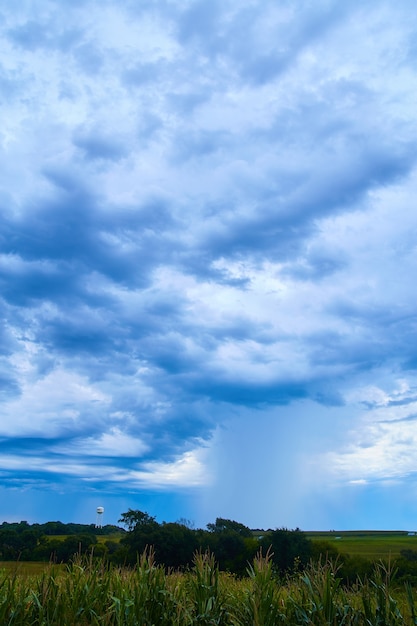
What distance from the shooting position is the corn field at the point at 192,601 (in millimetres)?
12586

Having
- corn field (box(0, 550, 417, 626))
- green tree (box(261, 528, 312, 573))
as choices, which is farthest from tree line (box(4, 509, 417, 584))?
corn field (box(0, 550, 417, 626))

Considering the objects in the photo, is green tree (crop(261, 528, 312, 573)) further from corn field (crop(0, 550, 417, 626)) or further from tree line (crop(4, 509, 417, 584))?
corn field (crop(0, 550, 417, 626))

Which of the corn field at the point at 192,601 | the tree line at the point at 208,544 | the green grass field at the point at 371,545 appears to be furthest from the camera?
the green grass field at the point at 371,545

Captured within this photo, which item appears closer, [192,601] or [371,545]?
[192,601]

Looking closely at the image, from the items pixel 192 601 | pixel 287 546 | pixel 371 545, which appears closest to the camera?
pixel 192 601

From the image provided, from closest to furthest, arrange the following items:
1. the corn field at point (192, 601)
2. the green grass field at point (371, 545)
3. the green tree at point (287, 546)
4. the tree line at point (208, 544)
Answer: the corn field at point (192, 601) < the tree line at point (208, 544) < the green tree at point (287, 546) < the green grass field at point (371, 545)

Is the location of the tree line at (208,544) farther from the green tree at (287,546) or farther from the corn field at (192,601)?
the corn field at (192,601)

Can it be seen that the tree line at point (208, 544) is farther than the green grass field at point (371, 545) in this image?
No

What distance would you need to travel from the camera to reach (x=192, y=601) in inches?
552

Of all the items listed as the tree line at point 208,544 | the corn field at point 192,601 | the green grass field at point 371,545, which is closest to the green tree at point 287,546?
the tree line at point 208,544

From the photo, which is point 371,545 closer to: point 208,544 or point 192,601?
point 208,544

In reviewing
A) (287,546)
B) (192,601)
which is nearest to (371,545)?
(287,546)

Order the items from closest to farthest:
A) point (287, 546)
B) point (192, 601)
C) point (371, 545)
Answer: point (192, 601) < point (287, 546) < point (371, 545)

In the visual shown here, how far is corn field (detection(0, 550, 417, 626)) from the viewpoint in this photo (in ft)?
41.3
